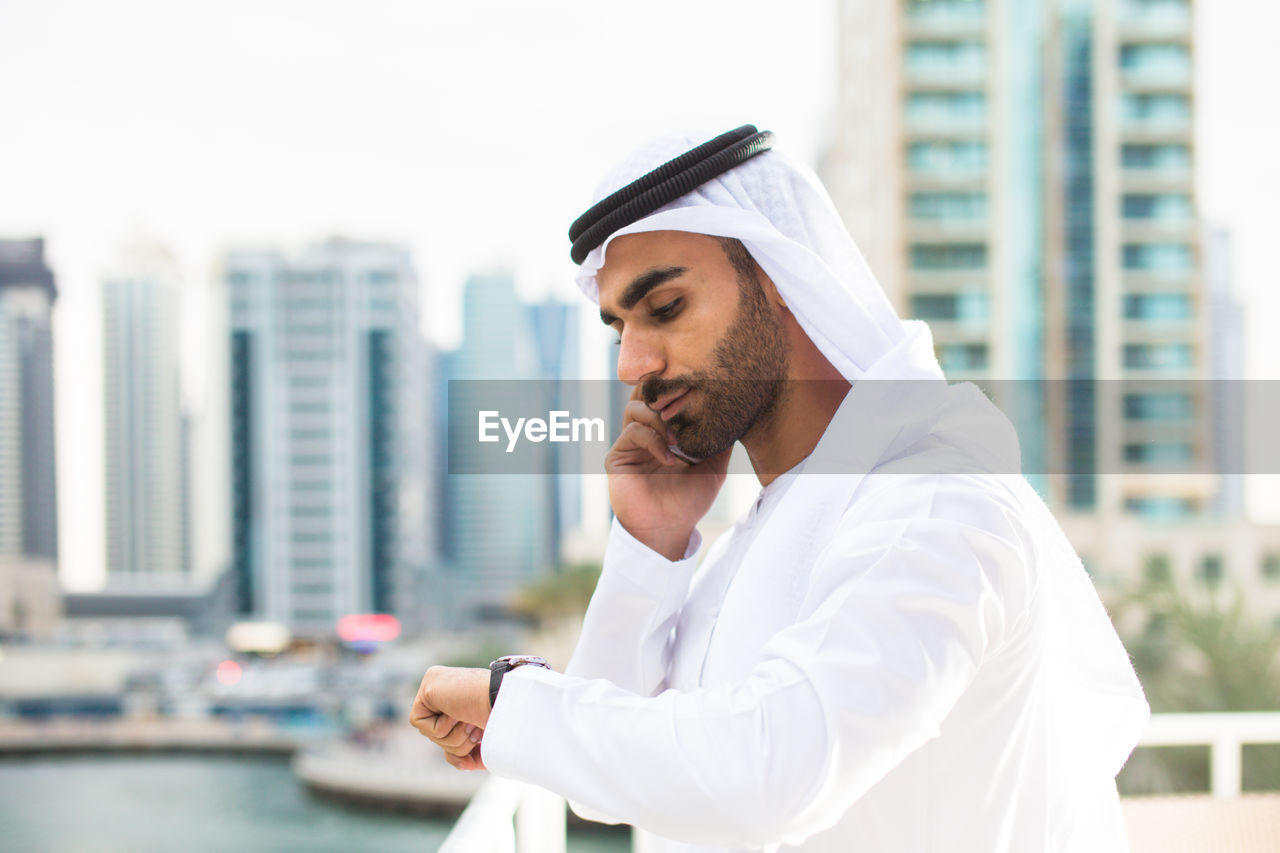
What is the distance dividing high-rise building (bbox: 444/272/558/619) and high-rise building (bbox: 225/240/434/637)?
12.5 meters

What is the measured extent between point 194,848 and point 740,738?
3936cm

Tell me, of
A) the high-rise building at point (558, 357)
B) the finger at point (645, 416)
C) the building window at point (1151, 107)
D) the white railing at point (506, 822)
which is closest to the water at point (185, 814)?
the building window at point (1151, 107)

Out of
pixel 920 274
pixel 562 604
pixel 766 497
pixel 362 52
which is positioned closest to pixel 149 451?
pixel 362 52

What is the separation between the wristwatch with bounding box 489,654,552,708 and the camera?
79cm

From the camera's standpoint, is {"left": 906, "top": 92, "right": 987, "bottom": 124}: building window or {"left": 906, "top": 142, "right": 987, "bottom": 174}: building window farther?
{"left": 906, "top": 142, "right": 987, "bottom": 174}: building window

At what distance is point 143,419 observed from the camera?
7588cm

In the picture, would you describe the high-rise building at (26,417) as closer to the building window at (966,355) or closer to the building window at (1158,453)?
the building window at (966,355)

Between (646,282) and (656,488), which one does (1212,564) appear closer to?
(656,488)

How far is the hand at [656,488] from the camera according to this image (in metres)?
1.11

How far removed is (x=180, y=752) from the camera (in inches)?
1714

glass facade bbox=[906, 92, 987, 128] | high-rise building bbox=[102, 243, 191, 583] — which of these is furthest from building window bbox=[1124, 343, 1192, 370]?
high-rise building bbox=[102, 243, 191, 583]

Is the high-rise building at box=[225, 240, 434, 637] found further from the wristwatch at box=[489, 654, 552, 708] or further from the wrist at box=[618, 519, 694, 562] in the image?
the wristwatch at box=[489, 654, 552, 708]

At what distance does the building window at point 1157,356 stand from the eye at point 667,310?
96.0 ft

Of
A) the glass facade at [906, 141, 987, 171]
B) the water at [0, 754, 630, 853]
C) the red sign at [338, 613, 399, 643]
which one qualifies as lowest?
the water at [0, 754, 630, 853]
